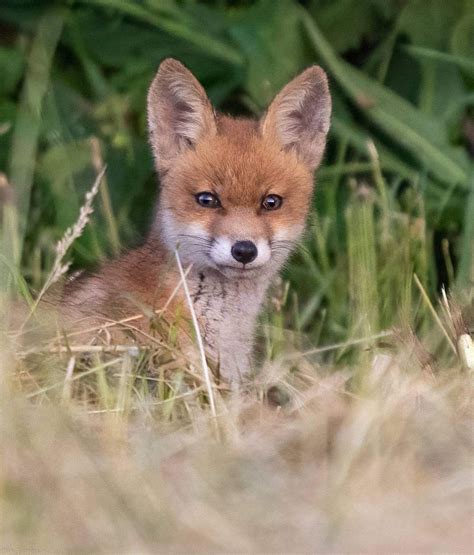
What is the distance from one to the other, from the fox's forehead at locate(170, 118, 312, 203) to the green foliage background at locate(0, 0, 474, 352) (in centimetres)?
79

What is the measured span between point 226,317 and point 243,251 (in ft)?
1.12

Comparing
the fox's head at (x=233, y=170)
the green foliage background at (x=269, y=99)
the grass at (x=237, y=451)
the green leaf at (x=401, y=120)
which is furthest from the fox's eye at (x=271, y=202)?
the green leaf at (x=401, y=120)

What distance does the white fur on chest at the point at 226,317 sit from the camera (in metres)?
4.42

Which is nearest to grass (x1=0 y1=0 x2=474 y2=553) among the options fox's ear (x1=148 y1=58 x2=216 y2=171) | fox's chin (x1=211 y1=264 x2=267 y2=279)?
fox's chin (x1=211 y1=264 x2=267 y2=279)

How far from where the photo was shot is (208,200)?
448 cm

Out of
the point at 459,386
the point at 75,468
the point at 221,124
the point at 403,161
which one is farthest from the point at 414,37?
the point at 75,468

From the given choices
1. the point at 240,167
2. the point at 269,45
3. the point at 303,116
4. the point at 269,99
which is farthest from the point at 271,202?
the point at 269,45

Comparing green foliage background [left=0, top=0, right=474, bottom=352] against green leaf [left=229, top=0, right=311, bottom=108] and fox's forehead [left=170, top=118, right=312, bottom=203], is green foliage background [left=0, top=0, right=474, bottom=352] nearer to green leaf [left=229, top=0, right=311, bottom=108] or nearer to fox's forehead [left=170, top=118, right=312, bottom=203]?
green leaf [left=229, top=0, right=311, bottom=108]

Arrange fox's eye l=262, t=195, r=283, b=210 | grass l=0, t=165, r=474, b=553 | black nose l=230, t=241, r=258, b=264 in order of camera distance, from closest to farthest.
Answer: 1. grass l=0, t=165, r=474, b=553
2. black nose l=230, t=241, r=258, b=264
3. fox's eye l=262, t=195, r=283, b=210

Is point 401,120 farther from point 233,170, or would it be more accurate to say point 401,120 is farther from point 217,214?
point 217,214

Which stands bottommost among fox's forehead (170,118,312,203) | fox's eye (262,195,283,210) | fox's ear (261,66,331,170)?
fox's eye (262,195,283,210)

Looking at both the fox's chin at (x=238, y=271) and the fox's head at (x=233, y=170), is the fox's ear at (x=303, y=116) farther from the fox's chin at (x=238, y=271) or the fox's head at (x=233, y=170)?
the fox's chin at (x=238, y=271)

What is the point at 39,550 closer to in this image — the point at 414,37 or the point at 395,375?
the point at 395,375

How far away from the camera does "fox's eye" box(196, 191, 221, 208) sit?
4.47m
